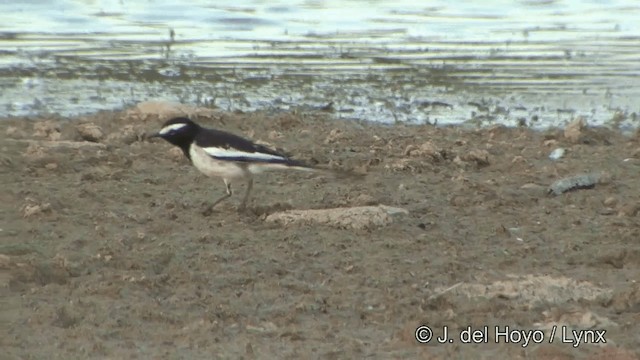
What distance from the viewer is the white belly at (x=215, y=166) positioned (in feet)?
30.3

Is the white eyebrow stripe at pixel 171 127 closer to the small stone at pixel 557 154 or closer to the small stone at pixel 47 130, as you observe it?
the small stone at pixel 47 130

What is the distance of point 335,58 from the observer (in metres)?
16.0

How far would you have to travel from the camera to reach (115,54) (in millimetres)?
16109

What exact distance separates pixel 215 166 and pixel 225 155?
0.14 meters

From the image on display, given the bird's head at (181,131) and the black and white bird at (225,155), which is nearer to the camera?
the black and white bird at (225,155)

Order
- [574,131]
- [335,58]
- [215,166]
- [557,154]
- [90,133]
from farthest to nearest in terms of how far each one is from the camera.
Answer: [335,58], [574,131], [90,133], [557,154], [215,166]

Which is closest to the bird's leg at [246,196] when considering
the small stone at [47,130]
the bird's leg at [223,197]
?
the bird's leg at [223,197]

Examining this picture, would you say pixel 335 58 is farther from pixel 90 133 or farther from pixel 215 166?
pixel 215 166

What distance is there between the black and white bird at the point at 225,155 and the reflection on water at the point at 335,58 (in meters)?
3.74

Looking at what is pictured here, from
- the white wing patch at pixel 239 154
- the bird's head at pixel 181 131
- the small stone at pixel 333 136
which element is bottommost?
the small stone at pixel 333 136

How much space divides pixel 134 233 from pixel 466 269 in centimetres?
194

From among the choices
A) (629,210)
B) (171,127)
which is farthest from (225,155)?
(629,210)

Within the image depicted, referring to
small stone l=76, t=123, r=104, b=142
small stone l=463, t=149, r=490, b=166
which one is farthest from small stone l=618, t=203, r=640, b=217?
small stone l=76, t=123, r=104, b=142

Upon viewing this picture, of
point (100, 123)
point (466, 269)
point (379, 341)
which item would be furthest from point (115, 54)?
point (379, 341)
